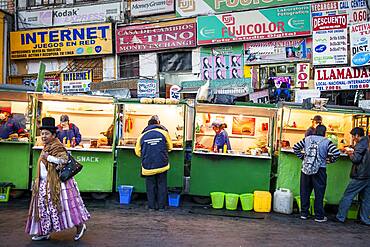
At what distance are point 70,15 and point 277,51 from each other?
7527 mm

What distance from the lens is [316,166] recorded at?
780 cm

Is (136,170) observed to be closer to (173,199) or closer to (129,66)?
(173,199)

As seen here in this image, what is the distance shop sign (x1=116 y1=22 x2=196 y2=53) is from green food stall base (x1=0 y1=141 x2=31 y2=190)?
667 centimetres

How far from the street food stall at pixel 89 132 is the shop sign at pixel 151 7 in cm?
601

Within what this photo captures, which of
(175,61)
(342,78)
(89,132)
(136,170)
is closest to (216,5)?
(175,61)

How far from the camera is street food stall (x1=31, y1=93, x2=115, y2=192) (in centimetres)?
904

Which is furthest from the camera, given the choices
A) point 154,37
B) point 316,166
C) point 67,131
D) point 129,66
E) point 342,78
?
point 129,66

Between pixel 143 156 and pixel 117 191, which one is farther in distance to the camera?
pixel 117 191

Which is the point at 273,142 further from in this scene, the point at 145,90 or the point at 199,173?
the point at 145,90

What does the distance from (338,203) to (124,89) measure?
710 centimetres

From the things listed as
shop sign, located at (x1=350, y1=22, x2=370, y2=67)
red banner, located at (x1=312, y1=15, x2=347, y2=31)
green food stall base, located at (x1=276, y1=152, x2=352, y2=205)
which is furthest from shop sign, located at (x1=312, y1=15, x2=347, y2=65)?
green food stall base, located at (x1=276, y1=152, x2=352, y2=205)

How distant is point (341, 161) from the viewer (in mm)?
8734

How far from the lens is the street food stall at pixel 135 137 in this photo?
9086mm

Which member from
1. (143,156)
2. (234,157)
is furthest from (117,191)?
(234,157)
